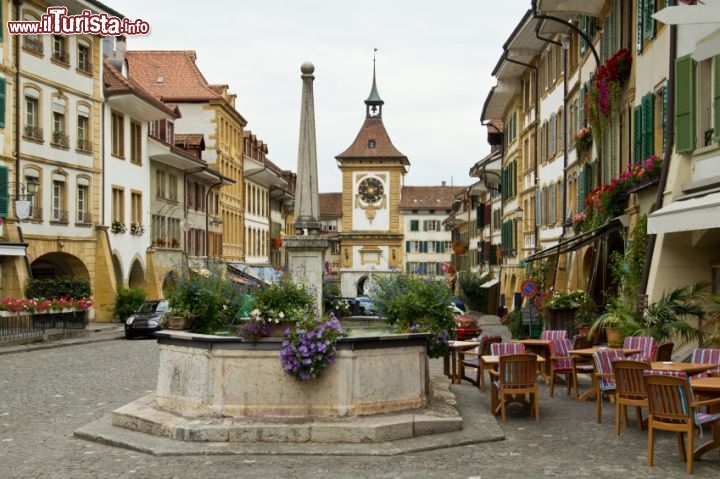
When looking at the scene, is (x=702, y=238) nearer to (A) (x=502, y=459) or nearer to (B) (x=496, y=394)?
(B) (x=496, y=394)

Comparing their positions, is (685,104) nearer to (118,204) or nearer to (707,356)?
(707,356)

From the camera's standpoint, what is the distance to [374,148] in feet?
340

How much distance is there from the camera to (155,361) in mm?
23984

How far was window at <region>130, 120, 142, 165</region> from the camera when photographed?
145 ft

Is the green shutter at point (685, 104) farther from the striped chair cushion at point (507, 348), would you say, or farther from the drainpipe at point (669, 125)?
the striped chair cushion at point (507, 348)

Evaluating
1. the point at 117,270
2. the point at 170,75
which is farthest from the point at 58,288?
→ the point at 170,75

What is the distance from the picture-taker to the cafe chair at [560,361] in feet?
54.1

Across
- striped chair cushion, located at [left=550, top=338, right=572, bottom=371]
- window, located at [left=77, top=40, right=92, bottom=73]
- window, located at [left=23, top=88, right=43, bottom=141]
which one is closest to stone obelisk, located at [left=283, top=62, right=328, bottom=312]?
striped chair cushion, located at [left=550, top=338, right=572, bottom=371]

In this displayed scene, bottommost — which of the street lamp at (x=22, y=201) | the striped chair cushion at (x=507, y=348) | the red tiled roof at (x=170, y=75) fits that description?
the striped chair cushion at (x=507, y=348)

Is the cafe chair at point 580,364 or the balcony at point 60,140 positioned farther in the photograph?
the balcony at point 60,140

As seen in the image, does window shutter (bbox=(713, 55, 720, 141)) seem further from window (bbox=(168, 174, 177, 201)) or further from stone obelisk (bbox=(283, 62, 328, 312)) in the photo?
window (bbox=(168, 174, 177, 201))

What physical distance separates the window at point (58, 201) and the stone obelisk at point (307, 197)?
23.9m

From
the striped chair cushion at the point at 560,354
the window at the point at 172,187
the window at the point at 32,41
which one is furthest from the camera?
the window at the point at 172,187

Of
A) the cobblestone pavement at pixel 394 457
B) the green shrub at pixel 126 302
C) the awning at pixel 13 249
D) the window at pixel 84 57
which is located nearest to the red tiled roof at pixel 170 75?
the window at pixel 84 57
